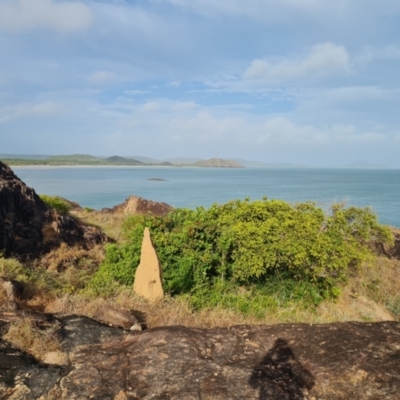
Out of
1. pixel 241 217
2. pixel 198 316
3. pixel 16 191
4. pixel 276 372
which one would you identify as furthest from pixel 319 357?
pixel 16 191

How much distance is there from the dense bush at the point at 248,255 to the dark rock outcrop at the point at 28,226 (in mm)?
4854

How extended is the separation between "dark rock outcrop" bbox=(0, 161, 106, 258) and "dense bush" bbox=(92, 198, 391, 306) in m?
4.85

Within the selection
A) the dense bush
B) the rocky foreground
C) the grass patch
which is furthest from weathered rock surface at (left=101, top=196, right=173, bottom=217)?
the grass patch

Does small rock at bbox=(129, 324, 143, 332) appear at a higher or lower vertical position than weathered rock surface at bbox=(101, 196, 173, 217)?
higher

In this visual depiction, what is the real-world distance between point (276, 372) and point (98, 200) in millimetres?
66247

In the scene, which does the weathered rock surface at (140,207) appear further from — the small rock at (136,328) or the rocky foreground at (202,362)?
the rocky foreground at (202,362)

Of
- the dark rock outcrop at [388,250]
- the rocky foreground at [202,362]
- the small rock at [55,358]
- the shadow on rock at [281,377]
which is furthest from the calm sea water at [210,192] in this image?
the small rock at [55,358]

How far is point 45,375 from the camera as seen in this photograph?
497 centimetres

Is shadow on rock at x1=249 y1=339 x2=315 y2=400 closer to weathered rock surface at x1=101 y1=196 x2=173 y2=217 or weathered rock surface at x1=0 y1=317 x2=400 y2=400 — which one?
weathered rock surface at x1=0 y1=317 x2=400 y2=400

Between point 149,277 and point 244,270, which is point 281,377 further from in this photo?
point 244,270

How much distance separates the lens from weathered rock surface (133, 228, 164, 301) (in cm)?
943

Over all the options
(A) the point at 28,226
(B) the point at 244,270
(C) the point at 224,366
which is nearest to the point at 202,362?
(C) the point at 224,366

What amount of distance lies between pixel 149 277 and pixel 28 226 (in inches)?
334

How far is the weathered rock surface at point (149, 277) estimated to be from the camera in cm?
943
